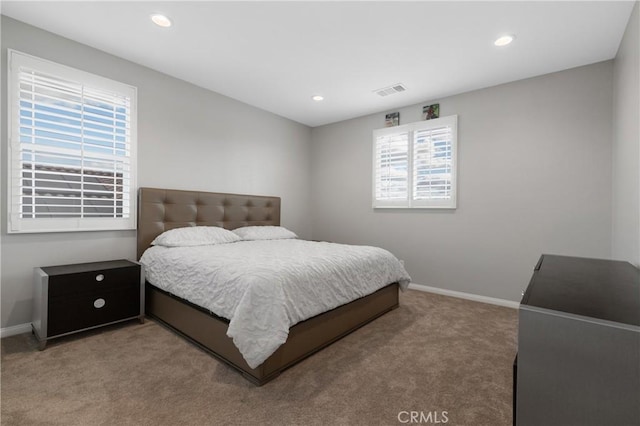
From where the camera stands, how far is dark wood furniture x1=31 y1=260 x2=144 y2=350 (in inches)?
84.3

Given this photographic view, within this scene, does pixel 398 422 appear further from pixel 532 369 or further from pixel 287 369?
pixel 532 369

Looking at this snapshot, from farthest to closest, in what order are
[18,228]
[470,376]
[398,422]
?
[18,228] → [470,376] → [398,422]

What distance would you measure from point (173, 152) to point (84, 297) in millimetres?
1699

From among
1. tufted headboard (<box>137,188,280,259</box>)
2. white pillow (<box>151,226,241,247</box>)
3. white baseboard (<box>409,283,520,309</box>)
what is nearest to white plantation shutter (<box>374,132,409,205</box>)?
white baseboard (<box>409,283,520,309</box>)

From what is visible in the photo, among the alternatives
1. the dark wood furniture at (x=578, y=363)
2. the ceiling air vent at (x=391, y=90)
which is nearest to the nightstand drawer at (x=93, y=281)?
the dark wood furniture at (x=578, y=363)

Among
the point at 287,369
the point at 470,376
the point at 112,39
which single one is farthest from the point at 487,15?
the point at 112,39

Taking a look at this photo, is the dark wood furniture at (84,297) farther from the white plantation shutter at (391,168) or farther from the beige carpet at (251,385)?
the white plantation shutter at (391,168)

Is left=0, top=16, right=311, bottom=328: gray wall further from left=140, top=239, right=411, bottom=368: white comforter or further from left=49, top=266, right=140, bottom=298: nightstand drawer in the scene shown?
left=140, top=239, right=411, bottom=368: white comforter

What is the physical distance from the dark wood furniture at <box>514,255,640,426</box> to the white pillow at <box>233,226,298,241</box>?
123 inches

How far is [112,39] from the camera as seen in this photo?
2539 mm

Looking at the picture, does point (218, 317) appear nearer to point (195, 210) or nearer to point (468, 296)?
point (195, 210)

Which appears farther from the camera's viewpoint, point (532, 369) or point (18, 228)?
point (18, 228)

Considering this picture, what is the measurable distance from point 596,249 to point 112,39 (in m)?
4.91

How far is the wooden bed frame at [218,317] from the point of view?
1926 millimetres
